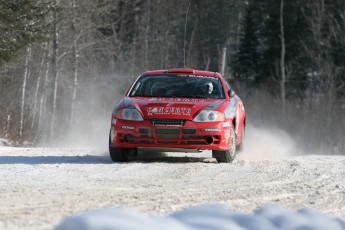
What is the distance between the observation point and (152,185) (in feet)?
28.2

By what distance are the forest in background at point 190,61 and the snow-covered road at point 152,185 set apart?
1687 cm

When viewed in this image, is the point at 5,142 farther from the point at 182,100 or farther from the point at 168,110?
the point at 168,110

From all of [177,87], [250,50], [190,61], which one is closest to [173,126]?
[177,87]

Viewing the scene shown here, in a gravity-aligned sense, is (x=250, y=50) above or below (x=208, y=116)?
above

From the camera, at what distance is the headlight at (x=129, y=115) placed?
11.5m

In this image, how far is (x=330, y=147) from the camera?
40.6 m

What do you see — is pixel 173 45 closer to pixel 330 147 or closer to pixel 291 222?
pixel 330 147

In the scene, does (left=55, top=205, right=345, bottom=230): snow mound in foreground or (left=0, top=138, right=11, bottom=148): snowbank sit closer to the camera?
(left=55, top=205, right=345, bottom=230): snow mound in foreground

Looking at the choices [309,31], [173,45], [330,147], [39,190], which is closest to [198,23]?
[173,45]

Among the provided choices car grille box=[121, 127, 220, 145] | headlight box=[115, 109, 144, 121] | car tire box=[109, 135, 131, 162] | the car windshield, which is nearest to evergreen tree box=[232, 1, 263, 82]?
the car windshield

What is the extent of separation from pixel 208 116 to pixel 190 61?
47.2 metres

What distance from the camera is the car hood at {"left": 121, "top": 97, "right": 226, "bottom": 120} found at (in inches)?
450

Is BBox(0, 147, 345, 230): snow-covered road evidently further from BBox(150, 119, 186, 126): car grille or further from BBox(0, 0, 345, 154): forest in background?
BBox(0, 0, 345, 154): forest in background

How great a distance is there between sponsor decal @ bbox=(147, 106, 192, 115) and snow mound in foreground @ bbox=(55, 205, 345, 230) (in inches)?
195
